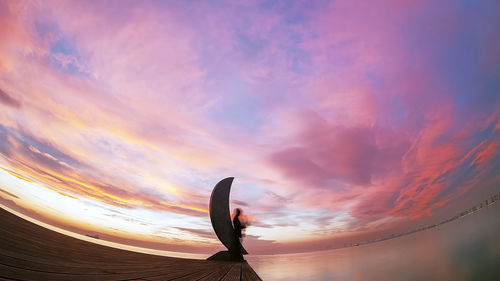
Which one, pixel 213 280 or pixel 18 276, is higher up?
pixel 18 276

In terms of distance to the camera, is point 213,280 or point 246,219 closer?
point 213,280

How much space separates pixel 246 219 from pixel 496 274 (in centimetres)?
1280

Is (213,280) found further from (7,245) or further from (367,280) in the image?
(367,280)

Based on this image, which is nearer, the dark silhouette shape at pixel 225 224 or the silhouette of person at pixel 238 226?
the dark silhouette shape at pixel 225 224

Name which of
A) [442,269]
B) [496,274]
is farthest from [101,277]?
[442,269]

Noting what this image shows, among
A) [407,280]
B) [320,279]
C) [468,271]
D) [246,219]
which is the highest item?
[246,219]

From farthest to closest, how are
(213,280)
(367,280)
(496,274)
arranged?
(367,280) < (496,274) < (213,280)

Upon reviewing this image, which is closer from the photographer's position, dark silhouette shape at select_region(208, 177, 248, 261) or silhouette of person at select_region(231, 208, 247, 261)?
dark silhouette shape at select_region(208, 177, 248, 261)

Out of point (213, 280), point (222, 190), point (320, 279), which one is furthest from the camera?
point (320, 279)

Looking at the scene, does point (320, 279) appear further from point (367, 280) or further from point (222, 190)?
point (222, 190)

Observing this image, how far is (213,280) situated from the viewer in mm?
2977

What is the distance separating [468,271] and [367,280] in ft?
18.3

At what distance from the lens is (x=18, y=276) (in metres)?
1.43

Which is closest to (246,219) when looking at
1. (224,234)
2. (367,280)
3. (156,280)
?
(224,234)
